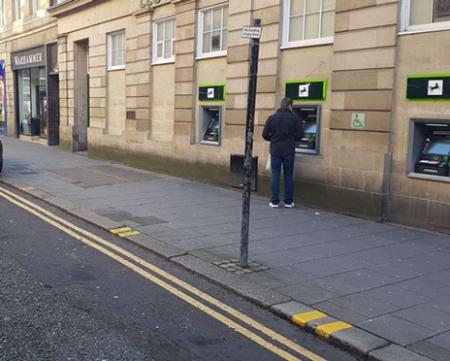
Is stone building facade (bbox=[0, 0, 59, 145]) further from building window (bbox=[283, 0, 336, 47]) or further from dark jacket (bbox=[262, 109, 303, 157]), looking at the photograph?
dark jacket (bbox=[262, 109, 303, 157])

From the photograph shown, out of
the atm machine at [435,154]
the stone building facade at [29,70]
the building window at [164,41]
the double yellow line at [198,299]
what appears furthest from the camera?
the stone building facade at [29,70]

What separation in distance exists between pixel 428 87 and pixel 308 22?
3.05 meters

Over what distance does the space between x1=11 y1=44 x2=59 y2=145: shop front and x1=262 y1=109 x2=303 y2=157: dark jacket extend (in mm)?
14590

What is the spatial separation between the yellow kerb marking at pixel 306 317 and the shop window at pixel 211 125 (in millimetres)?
8240

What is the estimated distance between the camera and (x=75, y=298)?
5.46 metres

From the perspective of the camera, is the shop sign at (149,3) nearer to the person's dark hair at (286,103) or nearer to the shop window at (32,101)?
the person's dark hair at (286,103)

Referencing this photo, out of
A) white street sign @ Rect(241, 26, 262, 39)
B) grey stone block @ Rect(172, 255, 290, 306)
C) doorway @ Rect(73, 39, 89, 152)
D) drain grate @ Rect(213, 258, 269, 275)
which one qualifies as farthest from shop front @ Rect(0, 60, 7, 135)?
white street sign @ Rect(241, 26, 262, 39)

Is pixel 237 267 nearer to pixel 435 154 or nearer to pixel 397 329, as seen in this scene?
pixel 397 329

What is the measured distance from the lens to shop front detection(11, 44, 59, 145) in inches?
900

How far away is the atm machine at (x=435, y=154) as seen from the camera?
8.39 m

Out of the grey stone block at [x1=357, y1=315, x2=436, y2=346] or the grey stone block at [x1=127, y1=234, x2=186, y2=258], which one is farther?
the grey stone block at [x1=127, y1=234, x2=186, y2=258]

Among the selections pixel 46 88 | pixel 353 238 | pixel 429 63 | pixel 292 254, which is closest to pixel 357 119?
pixel 429 63

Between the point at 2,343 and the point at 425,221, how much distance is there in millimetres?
6321

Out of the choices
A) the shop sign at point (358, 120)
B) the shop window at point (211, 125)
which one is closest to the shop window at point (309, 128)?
the shop sign at point (358, 120)
